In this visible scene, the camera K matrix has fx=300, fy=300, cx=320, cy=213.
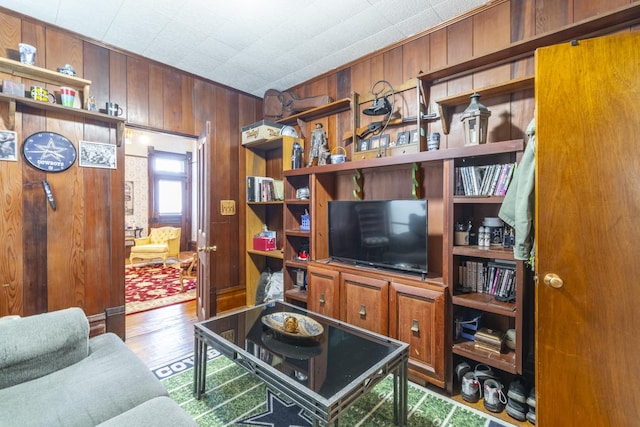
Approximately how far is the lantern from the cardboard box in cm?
205

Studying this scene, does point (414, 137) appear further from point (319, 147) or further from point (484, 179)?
point (319, 147)

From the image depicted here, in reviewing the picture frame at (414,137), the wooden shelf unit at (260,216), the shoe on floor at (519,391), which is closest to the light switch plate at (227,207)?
the wooden shelf unit at (260,216)

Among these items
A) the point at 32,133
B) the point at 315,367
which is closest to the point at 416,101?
the point at 315,367

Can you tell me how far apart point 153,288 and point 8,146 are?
9.25 ft

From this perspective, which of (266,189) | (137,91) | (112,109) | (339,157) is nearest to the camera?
(112,109)

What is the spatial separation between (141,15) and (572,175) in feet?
9.88

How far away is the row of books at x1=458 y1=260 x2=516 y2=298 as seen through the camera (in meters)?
1.88

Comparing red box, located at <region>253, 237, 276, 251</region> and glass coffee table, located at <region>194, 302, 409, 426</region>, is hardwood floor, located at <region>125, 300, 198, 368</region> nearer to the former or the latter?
glass coffee table, located at <region>194, 302, 409, 426</region>

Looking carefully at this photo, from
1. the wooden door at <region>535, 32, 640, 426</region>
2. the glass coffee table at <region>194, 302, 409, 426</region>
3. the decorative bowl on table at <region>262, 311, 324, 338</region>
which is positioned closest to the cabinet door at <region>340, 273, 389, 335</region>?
the glass coffee table at <region>194, 302, 409, 426</region>

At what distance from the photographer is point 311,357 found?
61.9 inches

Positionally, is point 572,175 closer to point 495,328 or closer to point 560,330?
point 560,330

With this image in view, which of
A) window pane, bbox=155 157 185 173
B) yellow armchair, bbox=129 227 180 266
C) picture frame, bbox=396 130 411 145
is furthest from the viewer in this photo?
window pane, bbox=155 157 185 173

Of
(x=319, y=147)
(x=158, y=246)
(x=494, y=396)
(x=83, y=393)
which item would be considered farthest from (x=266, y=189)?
(x=158, y=246)

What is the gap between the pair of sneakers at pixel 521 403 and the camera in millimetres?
1712
